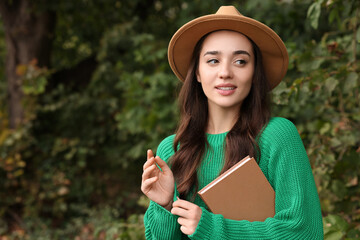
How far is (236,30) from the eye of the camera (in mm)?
1632

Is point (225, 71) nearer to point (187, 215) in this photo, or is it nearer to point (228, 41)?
point (228, 41)

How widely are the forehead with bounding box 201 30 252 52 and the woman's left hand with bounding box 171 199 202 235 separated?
0.63 metres

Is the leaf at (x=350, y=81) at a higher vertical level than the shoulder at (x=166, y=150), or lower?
higher

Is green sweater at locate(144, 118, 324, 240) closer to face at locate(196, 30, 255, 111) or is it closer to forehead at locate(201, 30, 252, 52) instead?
face at locate(196, 30, 255, 111)

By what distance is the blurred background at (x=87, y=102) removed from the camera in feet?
13.0

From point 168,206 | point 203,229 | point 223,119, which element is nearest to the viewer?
point 203,229

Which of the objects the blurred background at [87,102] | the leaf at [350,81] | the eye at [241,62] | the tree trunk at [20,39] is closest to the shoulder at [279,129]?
the eye at [241,62]

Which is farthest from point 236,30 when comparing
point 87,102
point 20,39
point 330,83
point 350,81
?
point 20,39

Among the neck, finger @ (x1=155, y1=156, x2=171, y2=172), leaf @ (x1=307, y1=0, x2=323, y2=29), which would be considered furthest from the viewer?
leaf @ (x1=307, y1=0, x2=323, y2=29)

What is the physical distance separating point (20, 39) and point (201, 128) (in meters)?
3.67

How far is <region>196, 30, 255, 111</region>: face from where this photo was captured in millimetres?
1608

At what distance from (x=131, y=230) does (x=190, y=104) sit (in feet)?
4.34

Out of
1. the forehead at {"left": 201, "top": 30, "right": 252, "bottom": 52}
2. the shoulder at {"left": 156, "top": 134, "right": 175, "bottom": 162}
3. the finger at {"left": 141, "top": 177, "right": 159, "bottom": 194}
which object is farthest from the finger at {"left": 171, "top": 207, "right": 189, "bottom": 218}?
the forehead at {"left": 201, "top": 30, "right": 252, "bottom": 52}

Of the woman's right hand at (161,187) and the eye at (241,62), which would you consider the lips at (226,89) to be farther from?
the woman's right hand at (161,187)
